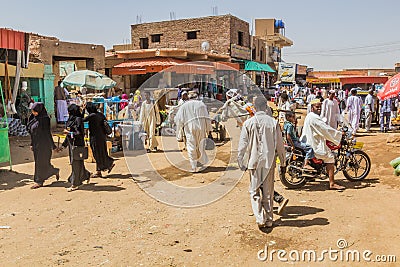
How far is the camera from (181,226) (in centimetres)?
525

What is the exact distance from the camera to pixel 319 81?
38.9 meters

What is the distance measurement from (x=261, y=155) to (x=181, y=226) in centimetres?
141

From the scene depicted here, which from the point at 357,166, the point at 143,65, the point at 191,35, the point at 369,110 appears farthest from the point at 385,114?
the point at 191,35

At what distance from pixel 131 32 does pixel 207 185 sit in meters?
28.5

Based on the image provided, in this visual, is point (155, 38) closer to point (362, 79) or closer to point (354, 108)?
point (362, 79)

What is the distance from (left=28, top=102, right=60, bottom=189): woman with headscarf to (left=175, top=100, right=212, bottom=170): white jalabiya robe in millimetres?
2668

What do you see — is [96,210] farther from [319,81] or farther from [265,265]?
[319,81]

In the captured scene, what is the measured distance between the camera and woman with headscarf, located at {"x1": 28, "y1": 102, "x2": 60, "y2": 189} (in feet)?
23.8

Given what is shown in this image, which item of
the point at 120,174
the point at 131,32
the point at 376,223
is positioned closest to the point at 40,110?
the point at 120,174

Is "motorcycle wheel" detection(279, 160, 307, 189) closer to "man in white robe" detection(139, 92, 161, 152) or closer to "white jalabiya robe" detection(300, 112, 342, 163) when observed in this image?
"white jalabiya robe" detection(300, 112, 342, 163)

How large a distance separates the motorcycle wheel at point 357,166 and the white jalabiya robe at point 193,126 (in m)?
2.96

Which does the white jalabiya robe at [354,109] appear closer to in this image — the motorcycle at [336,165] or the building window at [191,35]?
the motorcycle at [336,165]

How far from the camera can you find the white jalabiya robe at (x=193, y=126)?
27.3ft

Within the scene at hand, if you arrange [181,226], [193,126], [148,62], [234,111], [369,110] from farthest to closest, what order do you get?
1. [148,62]
2. [369,110]
3. [234,111]
4. [193,126]
5. [181,226]
